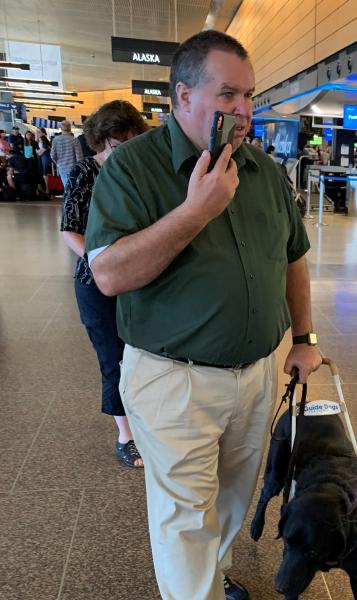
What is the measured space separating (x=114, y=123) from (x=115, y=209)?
107 centimetres

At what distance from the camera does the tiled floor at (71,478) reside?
1.86 m

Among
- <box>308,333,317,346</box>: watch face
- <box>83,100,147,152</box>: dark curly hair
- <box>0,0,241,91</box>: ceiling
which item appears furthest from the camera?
<box>0,0,241,91</box>: ceiling

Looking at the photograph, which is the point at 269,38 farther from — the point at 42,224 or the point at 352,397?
the point at 352,397

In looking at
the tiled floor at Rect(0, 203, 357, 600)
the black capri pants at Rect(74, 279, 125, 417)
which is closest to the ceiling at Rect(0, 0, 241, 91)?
the tiled floor at Rect(0, 203, 357, 600)

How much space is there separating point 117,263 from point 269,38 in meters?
11.0

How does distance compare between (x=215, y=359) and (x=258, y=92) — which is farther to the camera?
(x=258, y=92)

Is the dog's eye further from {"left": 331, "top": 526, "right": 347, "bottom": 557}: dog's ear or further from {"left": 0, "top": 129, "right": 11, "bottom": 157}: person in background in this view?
{"left": 0, "top": 129, "right": 11, "bottom": 157}: person in background

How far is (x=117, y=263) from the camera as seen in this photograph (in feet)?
3.83

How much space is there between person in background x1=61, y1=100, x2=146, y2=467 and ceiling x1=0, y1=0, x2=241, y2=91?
10563mm

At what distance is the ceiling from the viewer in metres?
11.8

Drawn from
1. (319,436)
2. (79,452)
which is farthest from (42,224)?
(319,436)

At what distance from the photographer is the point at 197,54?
1.21 meters

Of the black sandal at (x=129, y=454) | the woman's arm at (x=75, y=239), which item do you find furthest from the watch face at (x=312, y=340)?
the black sandal at (x=129, y=454)

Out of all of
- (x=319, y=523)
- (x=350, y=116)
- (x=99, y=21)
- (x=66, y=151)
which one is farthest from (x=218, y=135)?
(x=99, y=21)
